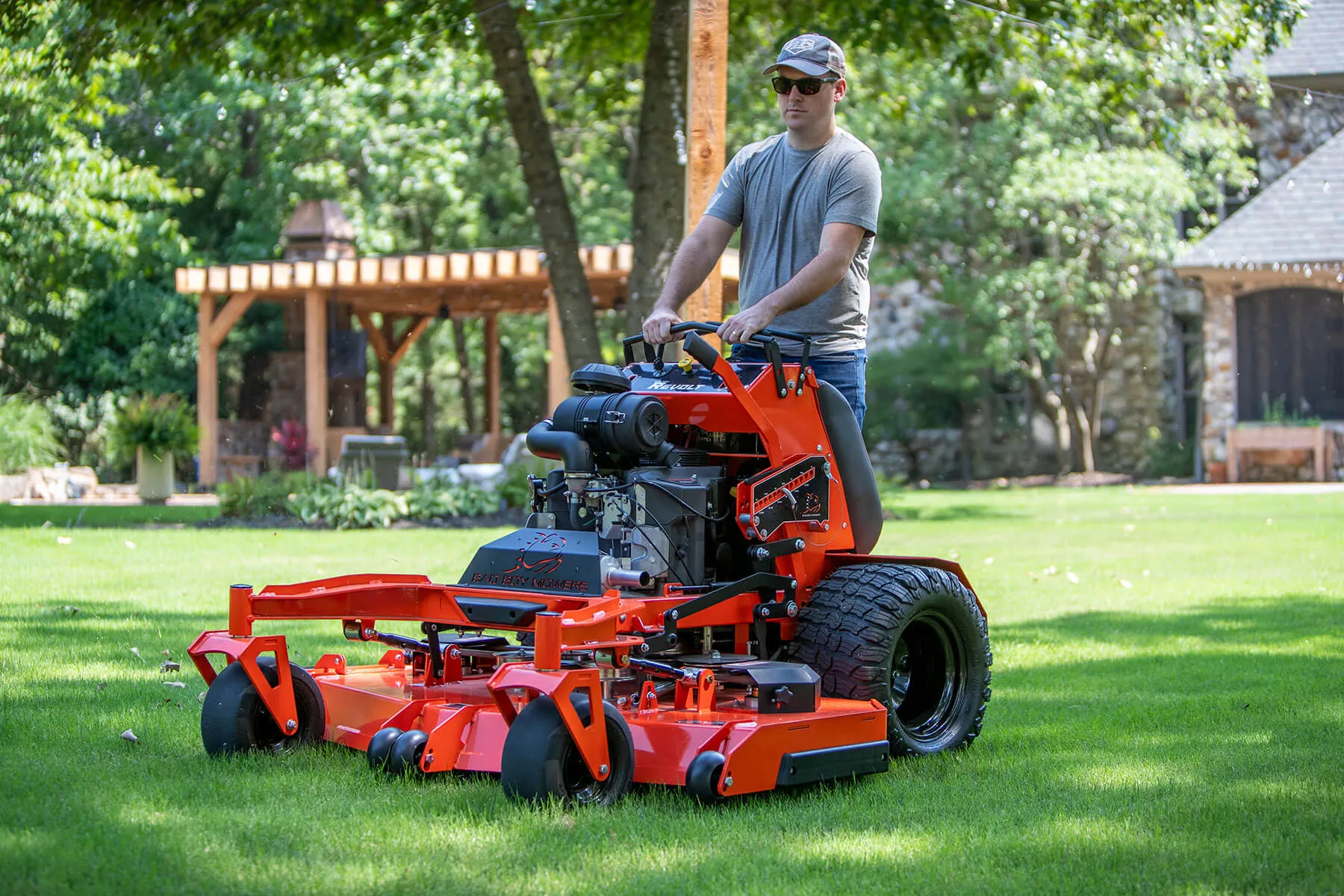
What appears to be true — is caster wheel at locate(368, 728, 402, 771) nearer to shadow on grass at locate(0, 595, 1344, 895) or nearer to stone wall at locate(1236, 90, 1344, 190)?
shadow on grass at locate(0, 595, 1344, 895)

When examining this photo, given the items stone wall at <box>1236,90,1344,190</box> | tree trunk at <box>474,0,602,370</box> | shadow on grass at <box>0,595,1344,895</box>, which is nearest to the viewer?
shadow on grass at <box>0,595,1344,895</box>

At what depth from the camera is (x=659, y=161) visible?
37.4 feet

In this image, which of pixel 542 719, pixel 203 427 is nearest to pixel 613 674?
pixel 542 719

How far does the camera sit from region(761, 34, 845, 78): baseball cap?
4863 mm

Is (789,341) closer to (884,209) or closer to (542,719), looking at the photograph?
(542,719)

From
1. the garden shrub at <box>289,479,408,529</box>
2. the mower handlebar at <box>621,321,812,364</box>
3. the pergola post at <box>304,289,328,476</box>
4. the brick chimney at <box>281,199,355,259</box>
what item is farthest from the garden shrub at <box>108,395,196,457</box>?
the mower handlebar at <box>621,321,812,364</box>

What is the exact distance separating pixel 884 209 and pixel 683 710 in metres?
18.8

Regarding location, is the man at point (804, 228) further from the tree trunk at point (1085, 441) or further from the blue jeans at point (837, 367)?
the tree trunk at point (1085, 441)

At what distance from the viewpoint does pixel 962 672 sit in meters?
5.04

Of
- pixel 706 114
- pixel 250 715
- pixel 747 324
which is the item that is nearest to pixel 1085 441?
pixel 706 114

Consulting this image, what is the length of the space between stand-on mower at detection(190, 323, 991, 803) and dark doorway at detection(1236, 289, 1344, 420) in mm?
19639

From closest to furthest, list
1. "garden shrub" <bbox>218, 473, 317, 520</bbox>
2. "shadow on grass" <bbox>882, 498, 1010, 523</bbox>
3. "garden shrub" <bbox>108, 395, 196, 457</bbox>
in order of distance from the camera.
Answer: "garden shrub" <bbox>218, 473, 317, 520</bbox> → "shadow on grass" <bbox>882, 498, 1010, 523</bbox> → "garden shrub" <bbox>108, 395, 196, 457</bbox>

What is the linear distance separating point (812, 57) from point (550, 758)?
93.4 inches

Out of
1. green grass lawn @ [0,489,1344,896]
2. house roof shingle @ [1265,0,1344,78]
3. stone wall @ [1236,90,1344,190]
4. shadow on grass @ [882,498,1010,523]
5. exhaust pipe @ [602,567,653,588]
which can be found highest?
house roof shingle @ [1265,0,1344,78]
